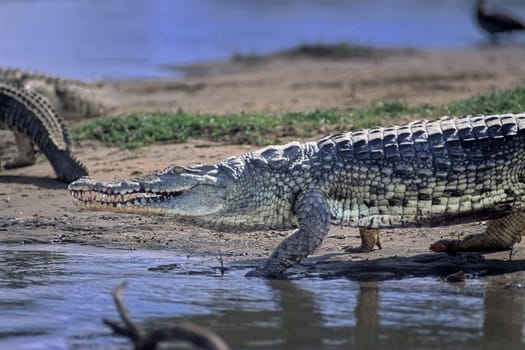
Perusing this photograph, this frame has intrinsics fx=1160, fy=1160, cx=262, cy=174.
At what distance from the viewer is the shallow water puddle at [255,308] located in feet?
17.8

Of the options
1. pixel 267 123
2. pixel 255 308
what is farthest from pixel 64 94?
pixel 255 308

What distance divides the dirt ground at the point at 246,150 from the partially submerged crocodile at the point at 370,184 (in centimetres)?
35

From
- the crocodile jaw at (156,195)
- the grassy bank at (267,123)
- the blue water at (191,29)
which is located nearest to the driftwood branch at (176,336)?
the crocodile jaw at (156,195)

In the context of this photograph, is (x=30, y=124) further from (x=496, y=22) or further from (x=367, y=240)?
(x=496, y=22)

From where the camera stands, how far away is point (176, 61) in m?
20.5

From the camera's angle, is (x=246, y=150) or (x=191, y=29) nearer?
(x=246, y=150)

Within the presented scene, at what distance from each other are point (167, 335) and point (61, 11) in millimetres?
29603

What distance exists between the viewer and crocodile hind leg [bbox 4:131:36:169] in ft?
34.4

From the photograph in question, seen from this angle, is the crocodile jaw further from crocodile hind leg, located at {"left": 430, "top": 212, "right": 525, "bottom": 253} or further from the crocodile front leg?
crocodile hind leg, located at {"left": 430, "top": 212, "right": 525, "bottom": 253}

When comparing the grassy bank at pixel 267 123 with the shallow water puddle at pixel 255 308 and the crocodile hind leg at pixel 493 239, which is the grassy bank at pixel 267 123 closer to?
the crocodile hind leg at pixel 493 239

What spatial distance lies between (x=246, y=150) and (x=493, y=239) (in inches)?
120

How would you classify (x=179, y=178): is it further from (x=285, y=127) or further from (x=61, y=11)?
(x=61, y=11)

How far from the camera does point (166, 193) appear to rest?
21.5 ft

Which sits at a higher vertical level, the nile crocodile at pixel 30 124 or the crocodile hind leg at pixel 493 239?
the nile crocodile at pixel 30 124
